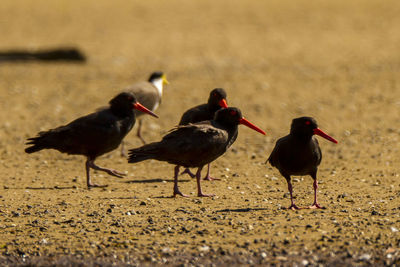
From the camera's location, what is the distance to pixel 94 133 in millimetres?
9242

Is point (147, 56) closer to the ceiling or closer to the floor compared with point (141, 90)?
closer to the floor

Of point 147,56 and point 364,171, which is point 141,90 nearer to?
point 364,171

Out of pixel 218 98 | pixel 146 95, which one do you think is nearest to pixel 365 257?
pixel 218 98

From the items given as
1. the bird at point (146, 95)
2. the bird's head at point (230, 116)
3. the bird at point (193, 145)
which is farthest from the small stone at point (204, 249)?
the bird at point (146, 95)

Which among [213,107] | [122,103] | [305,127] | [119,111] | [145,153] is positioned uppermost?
[305,127]

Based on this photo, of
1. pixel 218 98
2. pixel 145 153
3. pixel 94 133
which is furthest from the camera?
pixel 218 98

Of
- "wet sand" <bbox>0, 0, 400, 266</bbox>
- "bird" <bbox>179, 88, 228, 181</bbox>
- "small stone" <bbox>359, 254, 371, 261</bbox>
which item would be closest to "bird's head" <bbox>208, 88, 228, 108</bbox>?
"bird" <bbox>179, 88, 228, 181</bbox>

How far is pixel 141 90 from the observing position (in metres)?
11.6

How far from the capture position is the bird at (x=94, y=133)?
9.28 meters

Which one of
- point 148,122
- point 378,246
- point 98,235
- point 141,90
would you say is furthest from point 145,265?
point 148,122

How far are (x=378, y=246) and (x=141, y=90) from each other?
5648 mm

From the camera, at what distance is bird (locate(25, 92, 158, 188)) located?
9.28 metres

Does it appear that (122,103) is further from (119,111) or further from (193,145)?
(193,145)

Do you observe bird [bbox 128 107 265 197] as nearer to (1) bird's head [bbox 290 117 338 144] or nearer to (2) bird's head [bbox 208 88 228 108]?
(1) bird's head [bbox 290 117 338 144]
